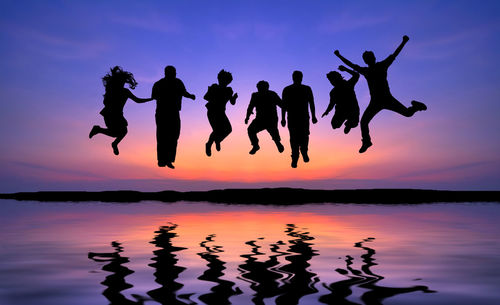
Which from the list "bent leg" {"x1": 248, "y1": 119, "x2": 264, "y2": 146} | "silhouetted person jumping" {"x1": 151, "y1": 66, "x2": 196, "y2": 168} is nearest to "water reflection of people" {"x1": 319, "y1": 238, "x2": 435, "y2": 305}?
"bent leg" {"x1": 248, "y1": 119, "x2": 264, "y2": 146}

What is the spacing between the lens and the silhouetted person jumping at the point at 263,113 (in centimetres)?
1688

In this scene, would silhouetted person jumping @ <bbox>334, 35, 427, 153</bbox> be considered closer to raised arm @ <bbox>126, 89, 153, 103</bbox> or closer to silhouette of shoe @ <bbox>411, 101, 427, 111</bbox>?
silhouette of shoe @ <bbox>411, 101, 427, 111</bbox>

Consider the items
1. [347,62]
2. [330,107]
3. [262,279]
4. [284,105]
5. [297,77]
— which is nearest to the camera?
[347,62]

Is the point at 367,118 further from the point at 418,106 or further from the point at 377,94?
the point at 418,106

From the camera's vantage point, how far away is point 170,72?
596 inches

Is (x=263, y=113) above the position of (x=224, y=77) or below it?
below

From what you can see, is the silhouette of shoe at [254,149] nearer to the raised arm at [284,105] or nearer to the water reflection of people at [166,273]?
the raised arm at [284,105]

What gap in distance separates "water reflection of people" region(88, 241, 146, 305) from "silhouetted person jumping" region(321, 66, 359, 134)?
7.33m

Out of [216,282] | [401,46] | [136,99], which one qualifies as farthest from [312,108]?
[216,282]

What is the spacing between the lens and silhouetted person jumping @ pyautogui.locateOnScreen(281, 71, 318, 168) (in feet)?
53.2

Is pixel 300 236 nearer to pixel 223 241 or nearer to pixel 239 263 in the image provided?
pixel 223 241

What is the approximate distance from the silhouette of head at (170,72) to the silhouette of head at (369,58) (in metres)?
5.09

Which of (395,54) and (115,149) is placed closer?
(395,54)

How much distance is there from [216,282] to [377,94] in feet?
25.6
